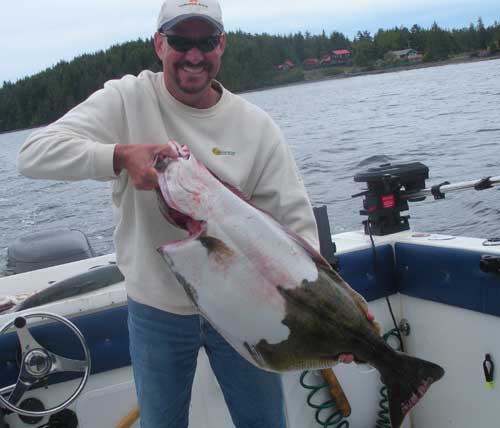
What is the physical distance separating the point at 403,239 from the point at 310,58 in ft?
274

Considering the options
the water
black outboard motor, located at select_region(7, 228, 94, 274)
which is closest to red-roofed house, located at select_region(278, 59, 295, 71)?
the water

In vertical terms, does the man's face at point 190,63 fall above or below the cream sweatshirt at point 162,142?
above

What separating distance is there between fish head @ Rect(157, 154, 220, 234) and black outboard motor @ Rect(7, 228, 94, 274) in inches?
164

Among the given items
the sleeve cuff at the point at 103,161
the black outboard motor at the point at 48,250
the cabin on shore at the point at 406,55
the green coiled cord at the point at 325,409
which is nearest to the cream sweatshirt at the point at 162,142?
the sleeve cuff at the point at 103,161

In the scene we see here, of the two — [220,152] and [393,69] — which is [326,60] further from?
[220,152]

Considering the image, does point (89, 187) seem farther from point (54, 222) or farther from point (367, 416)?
point (367, 416)

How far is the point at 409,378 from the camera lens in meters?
2.23

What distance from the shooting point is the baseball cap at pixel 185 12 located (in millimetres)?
2396

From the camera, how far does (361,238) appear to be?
4176 millimetres

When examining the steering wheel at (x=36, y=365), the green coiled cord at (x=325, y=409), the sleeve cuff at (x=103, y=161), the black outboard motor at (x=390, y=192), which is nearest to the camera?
the sleeve cuff at (x=103, y=161)

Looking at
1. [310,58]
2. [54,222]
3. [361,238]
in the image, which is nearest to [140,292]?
[361,238]

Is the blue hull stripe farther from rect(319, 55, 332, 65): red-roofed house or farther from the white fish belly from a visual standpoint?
rect(319, 55, 332, 65): red-roofed house

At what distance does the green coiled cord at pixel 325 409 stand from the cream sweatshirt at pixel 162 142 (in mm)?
1359

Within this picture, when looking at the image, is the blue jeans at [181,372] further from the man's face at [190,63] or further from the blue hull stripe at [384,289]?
the man's face at [190,63]
